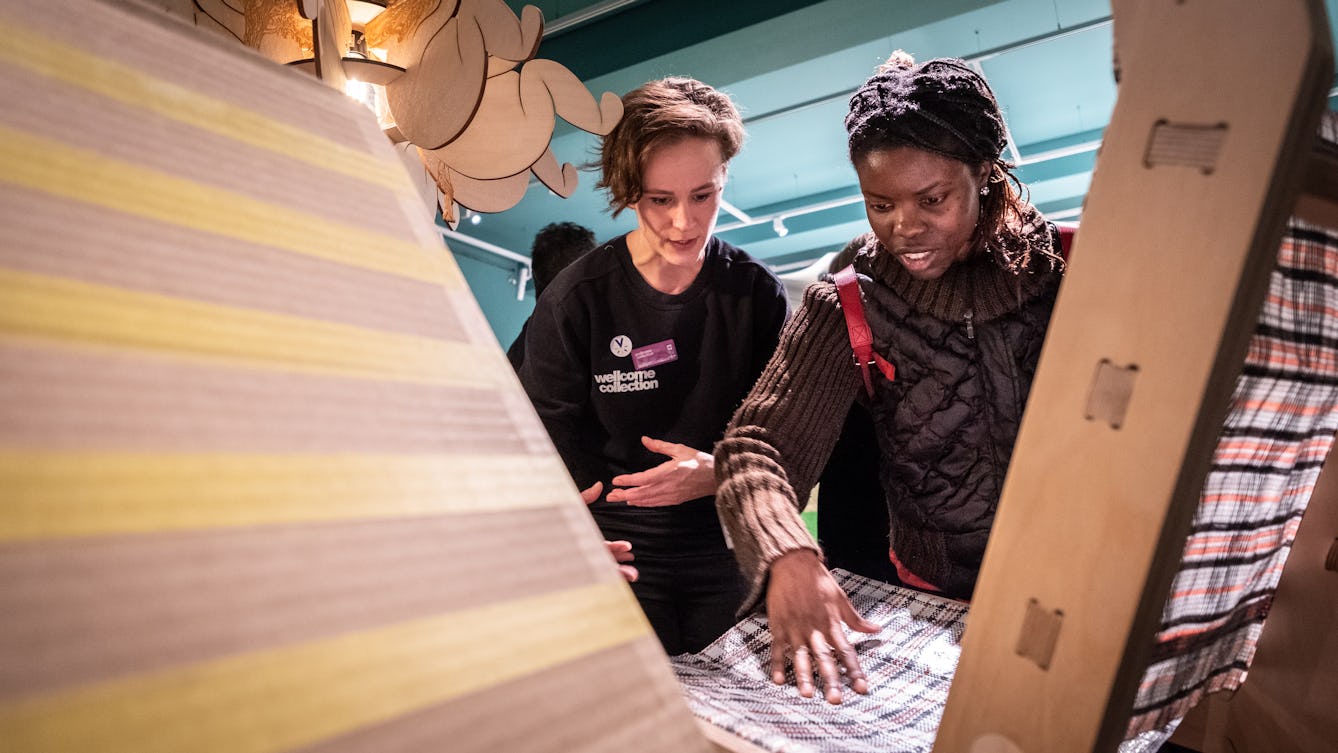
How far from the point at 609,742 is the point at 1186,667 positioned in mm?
492

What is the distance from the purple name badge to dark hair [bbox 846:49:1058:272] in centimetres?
57

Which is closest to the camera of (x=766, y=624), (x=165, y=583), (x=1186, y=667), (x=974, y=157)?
(x=165, y=583)

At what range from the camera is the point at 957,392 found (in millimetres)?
1268

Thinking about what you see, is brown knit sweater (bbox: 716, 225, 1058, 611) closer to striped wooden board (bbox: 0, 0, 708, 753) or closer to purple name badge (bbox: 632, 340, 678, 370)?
purple name badge (bbox: 632, 340, 678, 370)

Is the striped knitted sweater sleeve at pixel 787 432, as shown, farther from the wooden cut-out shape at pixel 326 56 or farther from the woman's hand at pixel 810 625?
the wooden cut-out shape at pixel 326 56

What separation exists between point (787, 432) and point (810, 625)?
15.2 inches

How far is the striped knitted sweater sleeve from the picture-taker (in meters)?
1.11

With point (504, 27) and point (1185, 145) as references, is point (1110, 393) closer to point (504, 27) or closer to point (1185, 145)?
point (1185, 145)

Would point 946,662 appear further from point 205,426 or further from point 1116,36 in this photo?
point 205,426

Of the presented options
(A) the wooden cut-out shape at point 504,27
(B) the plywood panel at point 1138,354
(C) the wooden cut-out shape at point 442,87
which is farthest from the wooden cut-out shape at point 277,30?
(B) the plywood panel at point 1138,354

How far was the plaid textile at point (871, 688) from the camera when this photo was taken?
72 centimetres

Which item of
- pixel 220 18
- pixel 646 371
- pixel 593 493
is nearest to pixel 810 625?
pixel 593 493

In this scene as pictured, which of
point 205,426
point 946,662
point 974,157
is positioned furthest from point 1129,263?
point 974,157

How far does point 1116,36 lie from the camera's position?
1.64 feet
